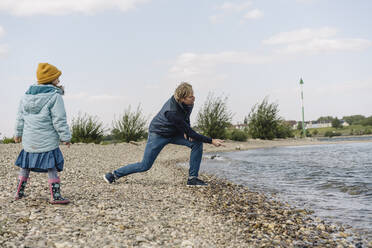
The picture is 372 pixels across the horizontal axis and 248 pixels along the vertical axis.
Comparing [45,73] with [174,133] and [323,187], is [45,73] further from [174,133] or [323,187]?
[323,187]

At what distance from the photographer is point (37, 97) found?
3.53 meters

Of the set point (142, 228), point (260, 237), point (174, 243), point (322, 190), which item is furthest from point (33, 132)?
point (322, 190)

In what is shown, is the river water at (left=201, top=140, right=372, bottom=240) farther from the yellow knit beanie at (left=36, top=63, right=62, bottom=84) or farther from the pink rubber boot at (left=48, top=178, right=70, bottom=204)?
the yellow knit beanie at (left=36, top=63, right=62, bottom=84)

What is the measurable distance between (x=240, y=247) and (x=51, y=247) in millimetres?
1616

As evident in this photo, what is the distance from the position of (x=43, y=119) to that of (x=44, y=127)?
3.6 inches

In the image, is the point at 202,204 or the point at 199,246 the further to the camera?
the point at 202,204

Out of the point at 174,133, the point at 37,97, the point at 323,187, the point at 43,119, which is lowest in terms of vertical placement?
the point at 323,187

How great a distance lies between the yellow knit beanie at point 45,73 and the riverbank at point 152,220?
4.68 feet

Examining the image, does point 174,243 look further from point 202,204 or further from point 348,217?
point 348,217

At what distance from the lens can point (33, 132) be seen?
3.53m

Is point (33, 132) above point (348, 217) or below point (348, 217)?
above

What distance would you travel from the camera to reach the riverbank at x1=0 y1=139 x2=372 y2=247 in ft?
9.01

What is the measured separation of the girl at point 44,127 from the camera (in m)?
3.53

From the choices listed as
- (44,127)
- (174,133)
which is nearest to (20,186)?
(44,127)
